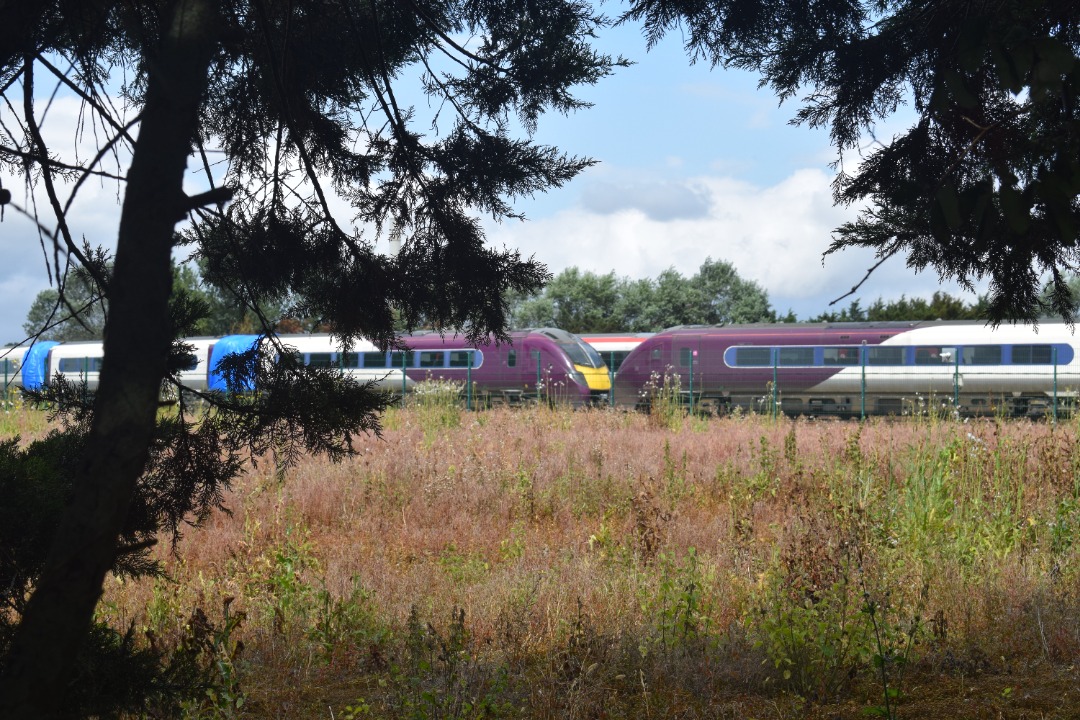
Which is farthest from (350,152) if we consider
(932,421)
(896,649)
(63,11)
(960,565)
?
(932,421)

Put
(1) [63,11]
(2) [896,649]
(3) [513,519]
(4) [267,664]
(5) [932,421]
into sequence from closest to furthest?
(1) [63,11]
(2) [896,649]
(4) [267,664]
(3) [513,519]
(5) [932,421]

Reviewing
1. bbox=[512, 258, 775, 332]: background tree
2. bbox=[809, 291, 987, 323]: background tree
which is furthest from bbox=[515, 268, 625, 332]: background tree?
bbox=[809, 291, 987, 323]: background tree

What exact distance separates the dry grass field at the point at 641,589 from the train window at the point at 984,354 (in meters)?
15.6

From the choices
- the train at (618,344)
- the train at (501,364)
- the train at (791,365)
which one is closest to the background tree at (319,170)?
the train at (791,365)

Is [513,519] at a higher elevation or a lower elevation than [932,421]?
lower

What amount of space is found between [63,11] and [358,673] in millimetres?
3181

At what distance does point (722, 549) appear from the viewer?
628cm

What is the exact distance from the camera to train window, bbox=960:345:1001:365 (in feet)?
77.4

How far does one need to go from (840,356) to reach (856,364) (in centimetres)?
47

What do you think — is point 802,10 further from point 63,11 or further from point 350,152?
point 63,11

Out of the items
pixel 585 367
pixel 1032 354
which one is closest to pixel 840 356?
pixel 1032 354

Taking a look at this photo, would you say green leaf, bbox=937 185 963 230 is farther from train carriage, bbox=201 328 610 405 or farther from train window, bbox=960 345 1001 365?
train window, bbox=960 345 1001 365

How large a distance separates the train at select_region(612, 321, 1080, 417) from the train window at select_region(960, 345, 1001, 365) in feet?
0.08

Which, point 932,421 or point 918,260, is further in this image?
point 932,421
